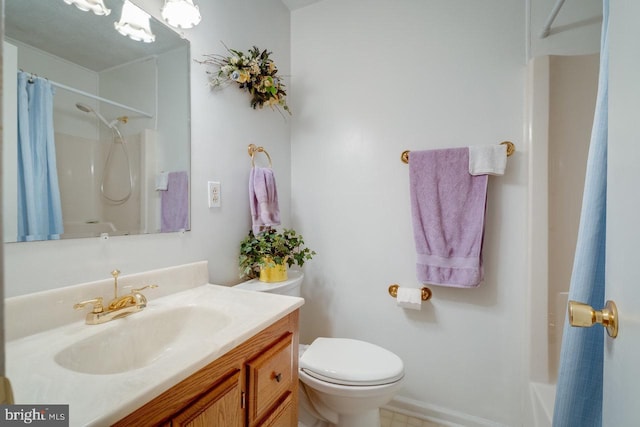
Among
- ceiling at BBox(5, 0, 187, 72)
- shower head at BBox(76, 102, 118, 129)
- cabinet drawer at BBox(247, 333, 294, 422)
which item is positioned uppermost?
ceiling at BBox(5, 0, 187, 72)

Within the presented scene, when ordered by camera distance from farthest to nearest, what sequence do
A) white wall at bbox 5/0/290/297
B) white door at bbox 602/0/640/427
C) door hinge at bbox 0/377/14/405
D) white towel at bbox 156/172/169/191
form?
white towel at bbox 156/172/169/191, white wall at bbox 5/0/290/297, white door at bbox 602/0/640/427, door hinge at bbox 0/377/14/405

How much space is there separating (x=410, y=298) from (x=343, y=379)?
58 centimetres

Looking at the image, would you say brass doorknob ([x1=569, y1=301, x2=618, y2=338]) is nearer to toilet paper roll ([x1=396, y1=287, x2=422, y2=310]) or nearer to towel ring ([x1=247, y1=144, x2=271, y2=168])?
toilet paper roll ([x1=396, y1=287, x2=422, y2=310])

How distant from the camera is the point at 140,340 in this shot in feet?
2.76

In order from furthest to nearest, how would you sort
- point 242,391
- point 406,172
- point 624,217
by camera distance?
point 406,172, point 242,391, point 624,217

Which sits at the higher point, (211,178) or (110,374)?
(211,178)

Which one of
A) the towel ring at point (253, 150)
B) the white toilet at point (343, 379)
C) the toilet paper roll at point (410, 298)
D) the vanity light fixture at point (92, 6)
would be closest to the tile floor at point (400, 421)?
the white toilet at point (343, 379)

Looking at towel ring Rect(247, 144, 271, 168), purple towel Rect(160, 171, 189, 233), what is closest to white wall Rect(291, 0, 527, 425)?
towel ring Rect(247, 144, 271, 168)

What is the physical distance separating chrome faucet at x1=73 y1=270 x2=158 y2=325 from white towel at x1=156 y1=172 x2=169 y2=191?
0.36m

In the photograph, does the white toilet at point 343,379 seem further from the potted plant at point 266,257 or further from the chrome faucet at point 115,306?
the chrome faucet at point 115,306

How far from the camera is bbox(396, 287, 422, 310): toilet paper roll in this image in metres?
1.52

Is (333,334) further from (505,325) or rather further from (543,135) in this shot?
(543,135)

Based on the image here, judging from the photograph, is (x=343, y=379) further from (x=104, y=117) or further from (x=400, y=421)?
(x=104, y=117)

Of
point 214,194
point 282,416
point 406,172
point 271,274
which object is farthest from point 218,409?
point 406,172
